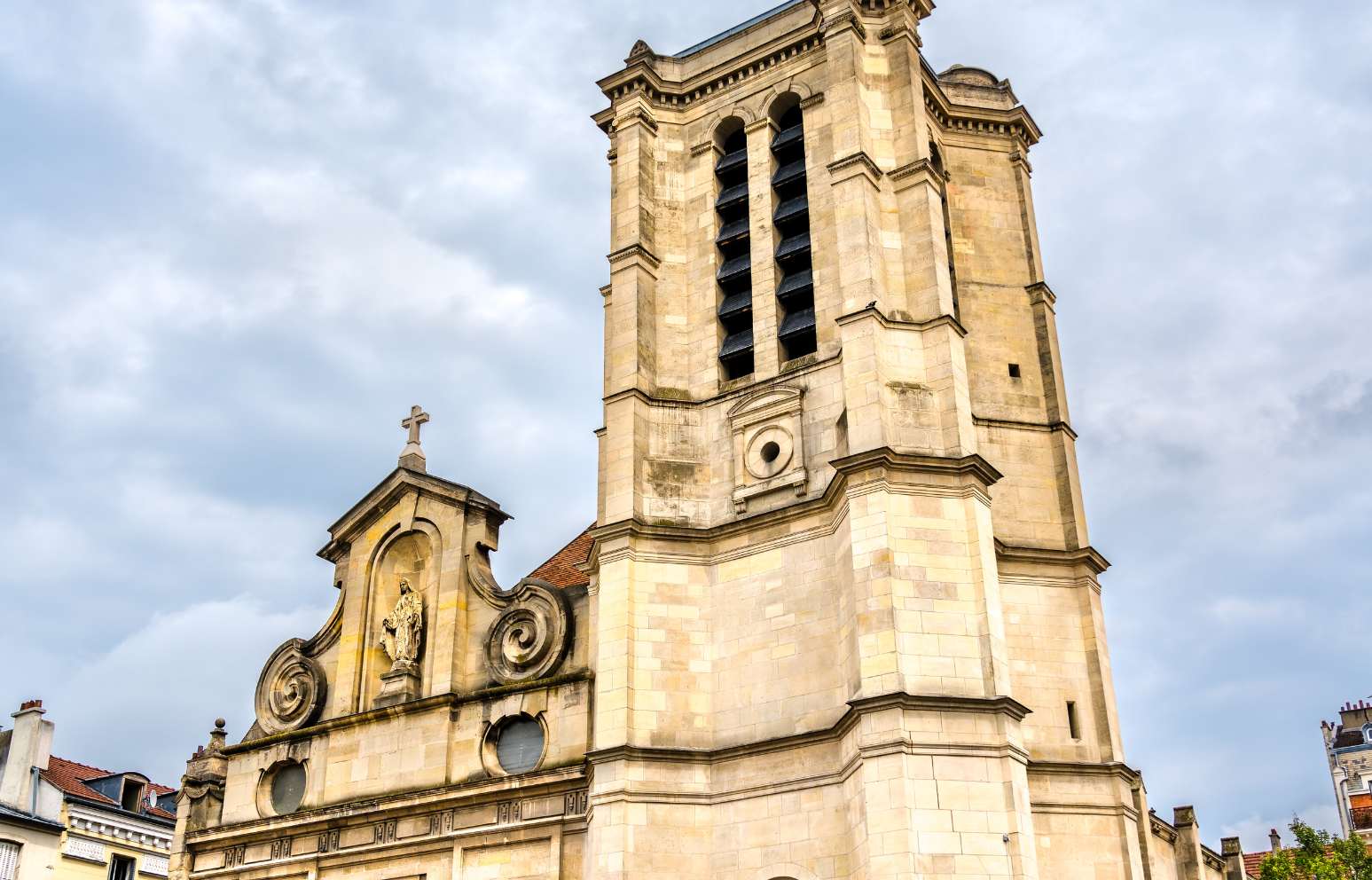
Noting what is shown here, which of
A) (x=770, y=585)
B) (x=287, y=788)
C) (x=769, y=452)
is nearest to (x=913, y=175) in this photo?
(x=769, y=452)

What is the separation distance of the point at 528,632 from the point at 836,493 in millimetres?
6579

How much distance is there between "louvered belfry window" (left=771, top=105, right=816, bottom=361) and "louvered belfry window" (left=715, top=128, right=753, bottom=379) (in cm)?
63

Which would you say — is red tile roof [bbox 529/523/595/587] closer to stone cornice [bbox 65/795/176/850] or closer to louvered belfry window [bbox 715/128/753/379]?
louvered belfry window [bbox 715/128/753/379]

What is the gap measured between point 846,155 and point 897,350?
13.0ft

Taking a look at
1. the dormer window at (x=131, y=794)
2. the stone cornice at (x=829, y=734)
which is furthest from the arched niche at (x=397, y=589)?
the dormer window at (x=131, y=794)

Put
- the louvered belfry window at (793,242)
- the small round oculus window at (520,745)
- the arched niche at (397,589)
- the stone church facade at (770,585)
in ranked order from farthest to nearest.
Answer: the arched niche at (397,589), the louvered belfry window at (793,242), the small round oculus window at (520,745), the stone church facade at (770,585)

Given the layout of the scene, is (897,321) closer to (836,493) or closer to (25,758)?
(836,493)

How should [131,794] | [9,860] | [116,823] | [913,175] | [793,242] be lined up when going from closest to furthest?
[913,175] < [793,242] < [9,860] < [116,823] < [131,794]

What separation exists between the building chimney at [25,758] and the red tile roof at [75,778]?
1.26 ft

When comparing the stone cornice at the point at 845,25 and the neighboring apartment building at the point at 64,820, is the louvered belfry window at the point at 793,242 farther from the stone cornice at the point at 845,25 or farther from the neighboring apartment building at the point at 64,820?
the neighboring apartment building at the point at 64,820

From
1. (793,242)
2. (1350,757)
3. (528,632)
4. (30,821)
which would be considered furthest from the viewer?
(1350,757)

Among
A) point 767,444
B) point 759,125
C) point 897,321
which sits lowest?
point 767,444

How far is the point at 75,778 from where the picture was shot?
3872cm

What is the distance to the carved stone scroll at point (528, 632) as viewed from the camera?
82.5 ft
